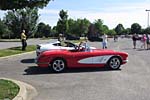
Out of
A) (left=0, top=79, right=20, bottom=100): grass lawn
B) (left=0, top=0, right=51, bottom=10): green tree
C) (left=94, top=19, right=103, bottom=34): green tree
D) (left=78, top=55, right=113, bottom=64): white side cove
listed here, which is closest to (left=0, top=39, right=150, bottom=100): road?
(left=78, top=55, right=113, bottom=64): white side cove

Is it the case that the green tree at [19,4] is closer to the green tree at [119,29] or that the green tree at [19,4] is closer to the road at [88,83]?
A: the road at [88,83]

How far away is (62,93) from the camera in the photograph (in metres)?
10.2

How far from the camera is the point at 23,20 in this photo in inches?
2290

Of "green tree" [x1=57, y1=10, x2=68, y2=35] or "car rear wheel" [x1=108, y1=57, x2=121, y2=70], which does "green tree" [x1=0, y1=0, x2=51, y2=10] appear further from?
"green tree" [x1=57, y1=10, x2=68, y2=35]

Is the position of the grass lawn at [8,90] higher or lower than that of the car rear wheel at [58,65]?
lower

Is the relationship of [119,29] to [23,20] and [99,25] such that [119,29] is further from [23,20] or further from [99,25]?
[23,20]

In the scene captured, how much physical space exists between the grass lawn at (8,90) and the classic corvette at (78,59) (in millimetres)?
3576

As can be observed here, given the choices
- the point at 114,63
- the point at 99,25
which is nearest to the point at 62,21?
the point at 99,25

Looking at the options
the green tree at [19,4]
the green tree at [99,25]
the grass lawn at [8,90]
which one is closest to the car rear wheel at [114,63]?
the grass lawn at [8,90]

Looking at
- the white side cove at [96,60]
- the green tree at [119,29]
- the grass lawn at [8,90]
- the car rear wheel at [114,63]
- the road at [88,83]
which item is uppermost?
the green tree at [119,29]

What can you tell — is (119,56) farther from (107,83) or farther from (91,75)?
(107,83)

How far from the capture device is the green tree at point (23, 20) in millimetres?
56906

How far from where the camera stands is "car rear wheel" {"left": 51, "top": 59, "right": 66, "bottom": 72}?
15160 millimetres

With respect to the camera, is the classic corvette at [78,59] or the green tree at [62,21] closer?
the classic corvette at [78,59]
